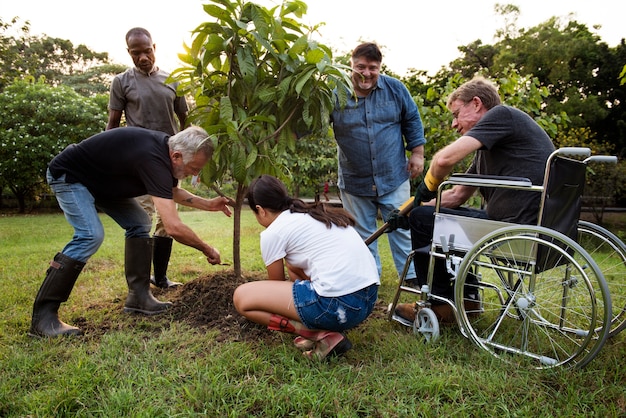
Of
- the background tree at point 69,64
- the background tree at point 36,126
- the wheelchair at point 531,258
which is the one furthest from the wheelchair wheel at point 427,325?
the background tree at point 69,64

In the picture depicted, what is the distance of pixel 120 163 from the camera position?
2623mm

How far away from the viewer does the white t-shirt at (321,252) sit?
2164 millimetres

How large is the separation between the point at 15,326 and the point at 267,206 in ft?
5.67

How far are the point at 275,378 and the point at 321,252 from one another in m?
0.60

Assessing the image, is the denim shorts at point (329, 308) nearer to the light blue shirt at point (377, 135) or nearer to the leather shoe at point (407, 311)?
the leather shoe at point (407, 311)

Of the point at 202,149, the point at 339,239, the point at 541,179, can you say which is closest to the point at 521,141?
the point at 541,179

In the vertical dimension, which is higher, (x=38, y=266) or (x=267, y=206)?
(x=267, y=206)

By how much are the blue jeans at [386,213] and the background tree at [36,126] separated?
967 centimetres

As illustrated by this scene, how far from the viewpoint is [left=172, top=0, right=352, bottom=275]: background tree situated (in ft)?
8.86

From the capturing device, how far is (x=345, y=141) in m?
3.48

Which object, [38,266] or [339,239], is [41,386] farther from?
[38,266]

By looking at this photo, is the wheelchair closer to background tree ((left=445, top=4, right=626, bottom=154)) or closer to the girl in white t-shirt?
the girl in white t-shirt

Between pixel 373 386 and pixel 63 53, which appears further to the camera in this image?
pixel 63 53

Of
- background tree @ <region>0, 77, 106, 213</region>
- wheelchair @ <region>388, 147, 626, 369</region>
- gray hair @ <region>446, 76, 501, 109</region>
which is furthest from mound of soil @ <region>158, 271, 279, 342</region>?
background tree @ <region>0, 77, 106, 213</region>
